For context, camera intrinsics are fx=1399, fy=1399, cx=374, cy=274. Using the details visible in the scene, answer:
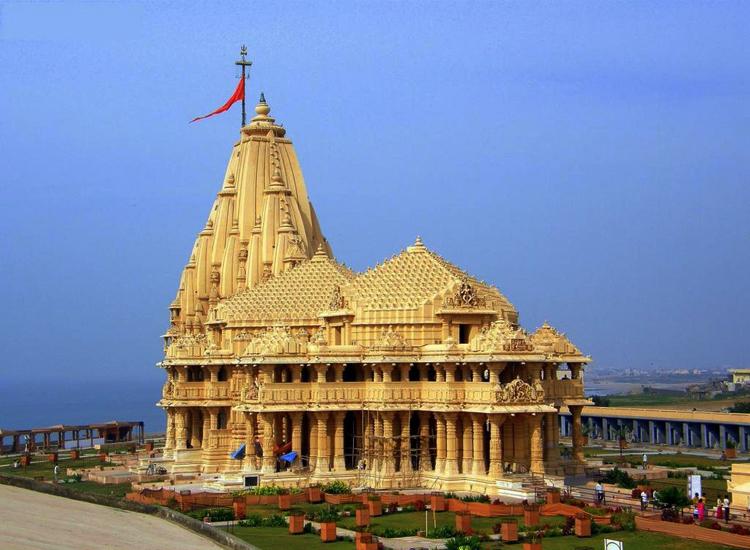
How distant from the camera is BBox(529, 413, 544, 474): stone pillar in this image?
256 feet

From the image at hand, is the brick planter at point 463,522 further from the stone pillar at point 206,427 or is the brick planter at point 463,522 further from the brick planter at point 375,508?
the stone pillar at point 206,427

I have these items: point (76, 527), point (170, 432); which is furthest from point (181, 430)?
point (76, 527)

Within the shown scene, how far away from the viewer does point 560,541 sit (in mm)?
60125

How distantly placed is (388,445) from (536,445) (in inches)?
341

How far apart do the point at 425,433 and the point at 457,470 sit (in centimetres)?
342

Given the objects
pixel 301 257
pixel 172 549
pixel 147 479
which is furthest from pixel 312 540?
pixel 301 257

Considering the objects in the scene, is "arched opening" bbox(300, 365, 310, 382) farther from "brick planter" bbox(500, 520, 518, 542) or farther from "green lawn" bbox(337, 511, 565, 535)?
→ "brick planter" bbox(500, 520, 518, 542)

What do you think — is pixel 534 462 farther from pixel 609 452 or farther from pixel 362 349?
pixel 609 452

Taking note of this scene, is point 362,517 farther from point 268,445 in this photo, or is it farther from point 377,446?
point 268,445

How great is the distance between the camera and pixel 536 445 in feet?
257

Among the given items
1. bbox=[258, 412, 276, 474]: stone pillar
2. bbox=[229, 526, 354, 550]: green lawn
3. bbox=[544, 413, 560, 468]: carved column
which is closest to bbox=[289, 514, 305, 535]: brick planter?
bbox=[229, 526, 354, 550]: green lawn

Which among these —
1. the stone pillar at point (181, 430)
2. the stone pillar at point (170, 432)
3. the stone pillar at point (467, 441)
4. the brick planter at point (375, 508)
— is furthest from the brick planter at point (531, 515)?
the stone pillar at point (170, 432)

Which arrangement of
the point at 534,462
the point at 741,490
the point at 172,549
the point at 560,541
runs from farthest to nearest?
1. the point at 534,462
2. the point at 741,490
3. the point at 560,541
4. the point at 172,549

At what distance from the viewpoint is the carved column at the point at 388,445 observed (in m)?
80.4
